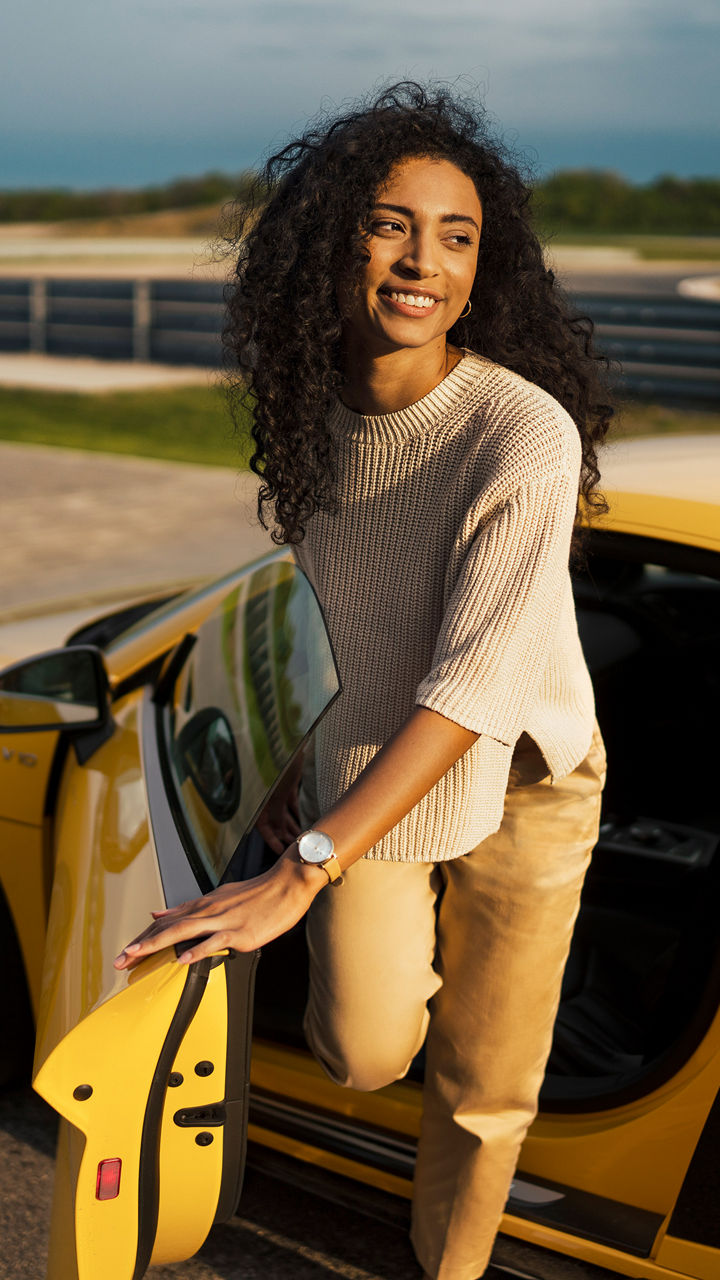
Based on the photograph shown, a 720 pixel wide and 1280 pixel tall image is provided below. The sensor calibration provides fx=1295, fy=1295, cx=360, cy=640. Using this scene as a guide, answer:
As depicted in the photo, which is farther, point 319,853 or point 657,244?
point 657,244

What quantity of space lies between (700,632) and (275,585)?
1464mm

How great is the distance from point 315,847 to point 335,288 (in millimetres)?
→ 750

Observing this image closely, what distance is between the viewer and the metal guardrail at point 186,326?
44.3ft

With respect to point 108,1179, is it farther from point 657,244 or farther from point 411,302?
point 657,244

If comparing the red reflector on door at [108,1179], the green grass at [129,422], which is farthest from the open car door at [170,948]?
the green grass at [129,422]

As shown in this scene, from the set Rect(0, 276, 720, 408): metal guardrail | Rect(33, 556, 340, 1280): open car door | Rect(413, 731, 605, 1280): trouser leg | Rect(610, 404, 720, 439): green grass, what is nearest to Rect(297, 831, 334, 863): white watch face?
Rect(33, 556, 340, 1280): open car door

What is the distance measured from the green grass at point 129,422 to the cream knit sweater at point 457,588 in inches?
354

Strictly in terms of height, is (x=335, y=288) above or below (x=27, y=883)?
above

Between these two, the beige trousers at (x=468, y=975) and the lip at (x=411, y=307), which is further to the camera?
the beige trousers at (x=468, y=975)

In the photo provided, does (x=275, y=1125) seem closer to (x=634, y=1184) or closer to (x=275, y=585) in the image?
(x=634, y=1184)

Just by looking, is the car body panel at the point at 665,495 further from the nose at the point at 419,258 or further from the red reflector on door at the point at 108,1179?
the red reflector on door at the point at 108,1179

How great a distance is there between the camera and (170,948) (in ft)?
5.18

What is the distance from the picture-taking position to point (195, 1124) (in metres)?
1.59

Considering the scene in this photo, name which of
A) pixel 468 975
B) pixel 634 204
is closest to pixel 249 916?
pixel 468 975
